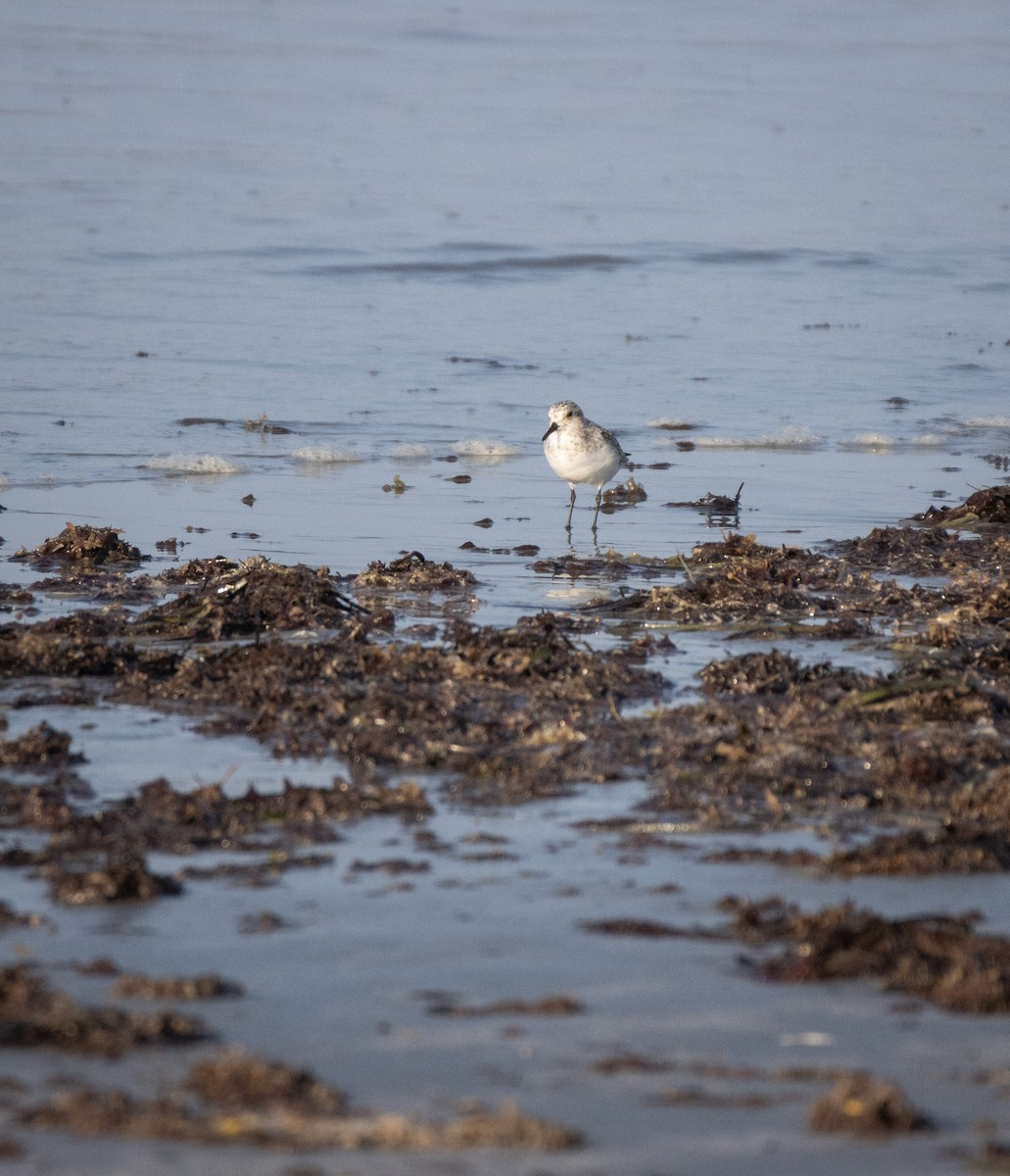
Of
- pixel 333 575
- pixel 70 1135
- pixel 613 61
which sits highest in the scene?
pixel 613 61

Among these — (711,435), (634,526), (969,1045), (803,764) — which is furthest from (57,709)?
(711,435)

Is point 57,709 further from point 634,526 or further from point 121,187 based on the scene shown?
point 121,187

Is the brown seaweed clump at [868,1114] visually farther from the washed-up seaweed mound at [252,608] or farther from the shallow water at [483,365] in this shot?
the washed-up seaweed mound at [252,608]

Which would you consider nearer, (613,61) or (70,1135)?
(70,1135)

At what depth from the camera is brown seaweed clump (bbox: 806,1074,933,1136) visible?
2.57 metres

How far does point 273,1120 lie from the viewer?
8.43 feet

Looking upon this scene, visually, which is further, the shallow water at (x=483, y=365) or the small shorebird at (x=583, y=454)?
the small shorebird at (x=583, y=454)

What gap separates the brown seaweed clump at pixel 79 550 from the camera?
7.20 meters

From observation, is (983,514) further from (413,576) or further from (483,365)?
(483,365)

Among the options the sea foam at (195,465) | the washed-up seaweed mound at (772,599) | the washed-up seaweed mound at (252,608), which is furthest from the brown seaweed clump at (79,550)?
the sea foam at (195,465)

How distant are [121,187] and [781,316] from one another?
8998 mm

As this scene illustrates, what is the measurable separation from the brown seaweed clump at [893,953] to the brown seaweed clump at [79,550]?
4.49m

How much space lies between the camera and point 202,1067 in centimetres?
268

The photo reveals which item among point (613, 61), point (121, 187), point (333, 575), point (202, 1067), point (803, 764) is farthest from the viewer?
point (613, 61)
